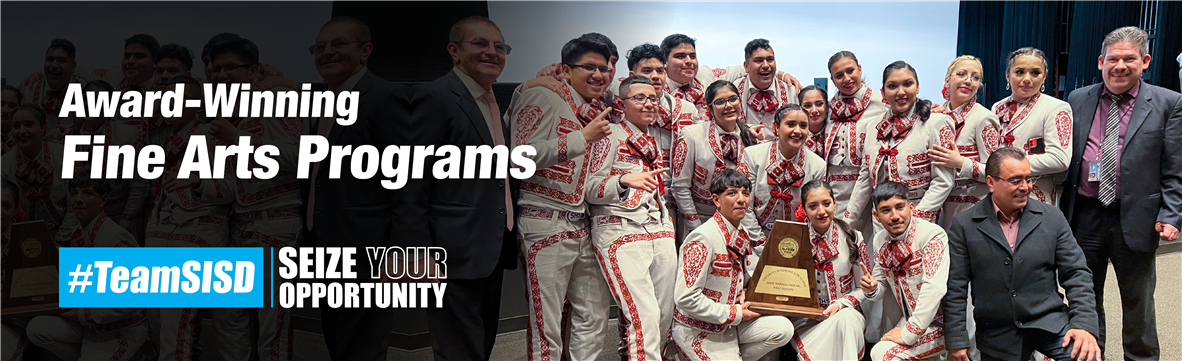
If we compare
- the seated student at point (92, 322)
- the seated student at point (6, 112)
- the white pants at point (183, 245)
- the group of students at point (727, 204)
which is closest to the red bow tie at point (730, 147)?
the group of students at point (727, 204)

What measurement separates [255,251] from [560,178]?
123cm

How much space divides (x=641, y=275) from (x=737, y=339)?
0.46 m

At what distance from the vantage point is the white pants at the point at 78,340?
3080 mm

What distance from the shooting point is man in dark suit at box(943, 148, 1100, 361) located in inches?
110

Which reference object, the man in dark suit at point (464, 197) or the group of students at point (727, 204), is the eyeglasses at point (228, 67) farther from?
the group of students at point (727, 204)

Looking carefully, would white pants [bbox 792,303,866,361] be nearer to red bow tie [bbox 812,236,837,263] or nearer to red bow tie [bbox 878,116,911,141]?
red bow tie [bbox 812,236,837,263]

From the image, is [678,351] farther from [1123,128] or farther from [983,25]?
[983,25]

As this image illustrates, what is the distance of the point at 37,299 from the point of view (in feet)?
10.0

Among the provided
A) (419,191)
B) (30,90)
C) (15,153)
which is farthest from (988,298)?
(30,90)

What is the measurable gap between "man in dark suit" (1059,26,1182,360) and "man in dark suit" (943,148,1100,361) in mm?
751

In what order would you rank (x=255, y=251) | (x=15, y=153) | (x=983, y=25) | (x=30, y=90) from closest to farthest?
(x=255, y=251) < (x=15, y=153) < (x=30, y=90) < (x=983, y=25)

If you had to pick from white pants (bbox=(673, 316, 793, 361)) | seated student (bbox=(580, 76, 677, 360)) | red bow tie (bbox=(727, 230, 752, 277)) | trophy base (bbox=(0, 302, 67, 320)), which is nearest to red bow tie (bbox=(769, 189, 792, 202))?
red bow tie (bbox=(727, 230, 752, 277))

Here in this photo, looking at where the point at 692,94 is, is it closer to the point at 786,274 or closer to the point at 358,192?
the point at 786,274

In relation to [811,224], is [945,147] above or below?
above
